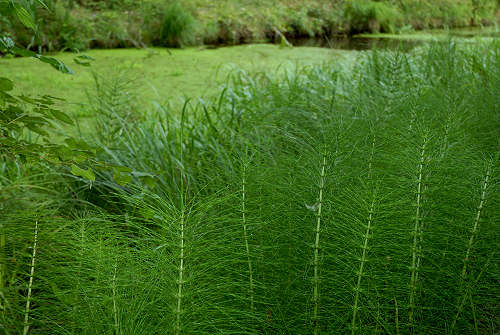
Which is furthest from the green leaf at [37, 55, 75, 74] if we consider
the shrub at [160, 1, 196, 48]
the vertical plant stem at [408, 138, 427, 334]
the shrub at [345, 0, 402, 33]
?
the shrub at [345, 0, 402, 33]

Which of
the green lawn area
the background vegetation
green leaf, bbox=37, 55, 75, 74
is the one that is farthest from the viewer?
the background vegetation

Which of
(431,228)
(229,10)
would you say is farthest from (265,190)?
(229,10)

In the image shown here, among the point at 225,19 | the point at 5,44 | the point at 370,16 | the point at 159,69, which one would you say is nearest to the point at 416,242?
the point at 5,44

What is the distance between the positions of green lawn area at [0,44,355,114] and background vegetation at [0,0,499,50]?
0.27 metres

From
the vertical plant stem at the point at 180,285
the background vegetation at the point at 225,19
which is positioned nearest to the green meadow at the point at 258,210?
the vertical plant stem at the point at 180,285

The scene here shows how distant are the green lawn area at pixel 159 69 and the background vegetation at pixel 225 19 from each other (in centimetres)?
27

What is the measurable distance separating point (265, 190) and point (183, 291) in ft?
1.32

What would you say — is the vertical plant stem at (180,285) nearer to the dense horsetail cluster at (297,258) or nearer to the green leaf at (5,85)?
the dense horsetail cluster at (297,258)

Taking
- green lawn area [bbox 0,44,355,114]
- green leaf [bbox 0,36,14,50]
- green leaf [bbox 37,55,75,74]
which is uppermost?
green leaf [bbox 0,36,14,50]

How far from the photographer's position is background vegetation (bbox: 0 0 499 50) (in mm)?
5898

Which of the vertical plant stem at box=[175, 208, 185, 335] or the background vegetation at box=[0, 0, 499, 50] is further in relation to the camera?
the background vegetation at box=[0, 0, 499, 50]

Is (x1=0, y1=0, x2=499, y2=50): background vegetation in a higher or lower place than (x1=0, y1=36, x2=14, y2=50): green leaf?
higher

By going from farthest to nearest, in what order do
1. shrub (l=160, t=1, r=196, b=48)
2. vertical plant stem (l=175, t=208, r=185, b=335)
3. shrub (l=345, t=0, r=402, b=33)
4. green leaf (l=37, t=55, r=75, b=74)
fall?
shrub (l=345, t=0, r=402, b=33)
shrub (l=160, t=1, r=196, b=48)
green leaf (l=37, t=55, r=75, b=74)
vertical plant stem (l=175, t=208, r=185, b=335)

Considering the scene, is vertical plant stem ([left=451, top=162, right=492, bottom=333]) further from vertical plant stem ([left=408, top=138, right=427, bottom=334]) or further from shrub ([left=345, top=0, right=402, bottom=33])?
shrub ([left=345, top=0, right=402, bottom=33])
